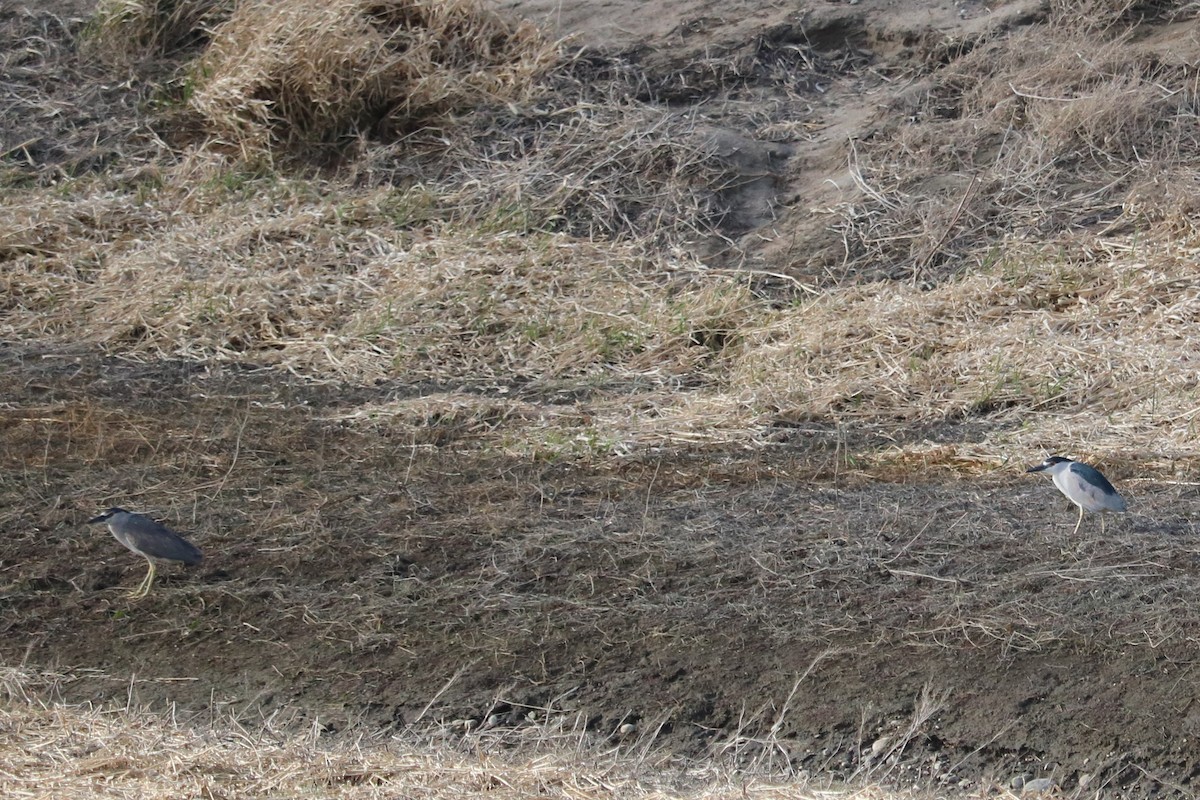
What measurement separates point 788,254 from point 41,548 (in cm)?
484

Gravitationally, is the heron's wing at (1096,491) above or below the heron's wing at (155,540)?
below

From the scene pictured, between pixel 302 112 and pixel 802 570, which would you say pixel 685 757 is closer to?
pixel 802 570

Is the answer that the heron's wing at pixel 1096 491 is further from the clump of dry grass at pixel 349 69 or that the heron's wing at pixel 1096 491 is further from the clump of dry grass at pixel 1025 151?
the clump of dry grass at pixel 349 69

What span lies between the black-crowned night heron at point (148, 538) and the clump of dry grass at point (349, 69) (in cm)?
561

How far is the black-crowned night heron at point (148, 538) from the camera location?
4.60 meters

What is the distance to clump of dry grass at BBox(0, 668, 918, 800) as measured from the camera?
3.43 metres

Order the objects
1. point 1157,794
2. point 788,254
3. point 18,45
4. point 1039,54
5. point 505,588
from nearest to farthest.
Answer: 1. point 1157,794
2. point 505,588
3. point 788,254
4. point 1039,54
5. point 18,45

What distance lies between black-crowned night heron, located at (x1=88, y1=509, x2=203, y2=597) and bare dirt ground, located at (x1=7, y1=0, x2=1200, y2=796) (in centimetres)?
17

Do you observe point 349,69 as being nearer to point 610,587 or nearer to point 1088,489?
point 610,587

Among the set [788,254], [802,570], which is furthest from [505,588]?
[788,254]

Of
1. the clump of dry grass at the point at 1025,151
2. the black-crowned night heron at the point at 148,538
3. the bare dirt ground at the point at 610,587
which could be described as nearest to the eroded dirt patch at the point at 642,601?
the bare dirt ground at the point at 610,587

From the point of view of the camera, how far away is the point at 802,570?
4953mm

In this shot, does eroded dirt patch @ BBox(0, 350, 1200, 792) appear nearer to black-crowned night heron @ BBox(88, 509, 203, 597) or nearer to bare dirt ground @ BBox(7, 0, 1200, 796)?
bare dirt ground @ BBox(7, 0, 1200, 796)

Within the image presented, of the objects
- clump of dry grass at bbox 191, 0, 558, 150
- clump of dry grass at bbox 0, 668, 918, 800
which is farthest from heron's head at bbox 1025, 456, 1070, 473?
clump of dry grass at bbox 191, 0, 558, 150
